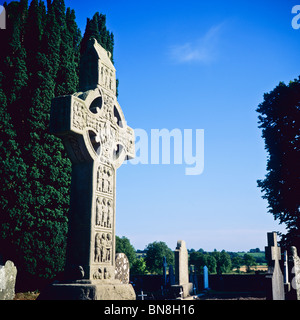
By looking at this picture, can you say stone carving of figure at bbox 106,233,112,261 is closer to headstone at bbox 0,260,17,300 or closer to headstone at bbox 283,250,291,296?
headstone at bbox 0,260,17,300

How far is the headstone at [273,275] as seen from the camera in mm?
7973

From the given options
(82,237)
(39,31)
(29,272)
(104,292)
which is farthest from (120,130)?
(39,31)

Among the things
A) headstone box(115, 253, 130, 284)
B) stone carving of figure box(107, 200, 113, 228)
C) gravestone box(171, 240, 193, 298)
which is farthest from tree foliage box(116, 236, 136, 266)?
stone carving of figure box(107, 200, 113, 228)

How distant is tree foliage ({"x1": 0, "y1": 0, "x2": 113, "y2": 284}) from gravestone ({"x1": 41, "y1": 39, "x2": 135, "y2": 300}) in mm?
6738

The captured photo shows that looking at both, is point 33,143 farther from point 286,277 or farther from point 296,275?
point 296,275

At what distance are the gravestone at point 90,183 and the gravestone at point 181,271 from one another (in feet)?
27.8

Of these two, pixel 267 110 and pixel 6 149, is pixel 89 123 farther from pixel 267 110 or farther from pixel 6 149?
pixel 267 110

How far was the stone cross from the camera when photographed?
5.05m

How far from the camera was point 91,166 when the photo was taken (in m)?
5.38

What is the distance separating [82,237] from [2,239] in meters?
7.57

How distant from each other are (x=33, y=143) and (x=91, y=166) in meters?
7.84

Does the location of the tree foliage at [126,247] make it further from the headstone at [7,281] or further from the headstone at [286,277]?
the headstone at [7,281]

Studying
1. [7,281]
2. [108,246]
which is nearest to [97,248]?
[108,246]

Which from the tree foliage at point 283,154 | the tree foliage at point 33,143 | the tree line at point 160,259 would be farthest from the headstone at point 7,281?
the tree line at point 160,259
